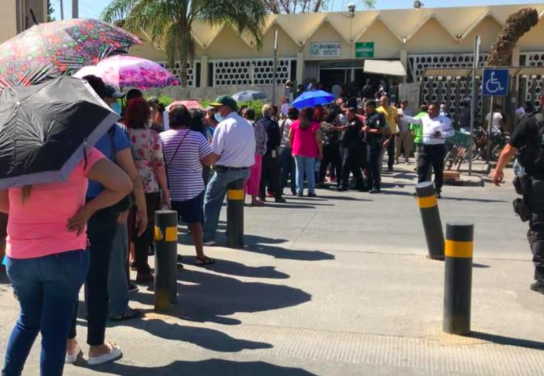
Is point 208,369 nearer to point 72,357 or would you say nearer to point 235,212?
point 72,357

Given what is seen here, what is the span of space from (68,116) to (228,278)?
3913mm

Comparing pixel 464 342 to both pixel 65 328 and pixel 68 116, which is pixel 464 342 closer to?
pixel 65 328

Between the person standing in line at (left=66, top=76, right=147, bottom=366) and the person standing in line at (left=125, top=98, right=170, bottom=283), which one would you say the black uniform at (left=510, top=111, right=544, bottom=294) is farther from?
the person standing in line at (left=66, top=76, right=147, bottom=366)

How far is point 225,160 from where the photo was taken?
8.09 m

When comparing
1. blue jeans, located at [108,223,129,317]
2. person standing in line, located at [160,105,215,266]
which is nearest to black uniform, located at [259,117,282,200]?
person standing in line, located at [160,105,215,266]

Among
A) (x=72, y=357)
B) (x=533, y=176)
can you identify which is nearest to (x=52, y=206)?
(x=72, y=357)

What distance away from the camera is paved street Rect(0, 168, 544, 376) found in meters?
4.57

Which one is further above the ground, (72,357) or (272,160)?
(272,160)

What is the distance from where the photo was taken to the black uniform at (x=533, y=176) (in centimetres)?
597

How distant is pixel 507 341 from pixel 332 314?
144cm

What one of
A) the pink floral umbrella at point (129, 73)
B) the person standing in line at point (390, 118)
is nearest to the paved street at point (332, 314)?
the pink floral umbrella at point (129, 73)

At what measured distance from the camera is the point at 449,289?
5.19m

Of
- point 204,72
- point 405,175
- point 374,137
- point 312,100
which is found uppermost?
point 204,72

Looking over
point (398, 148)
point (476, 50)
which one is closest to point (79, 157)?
point (476, 50)
